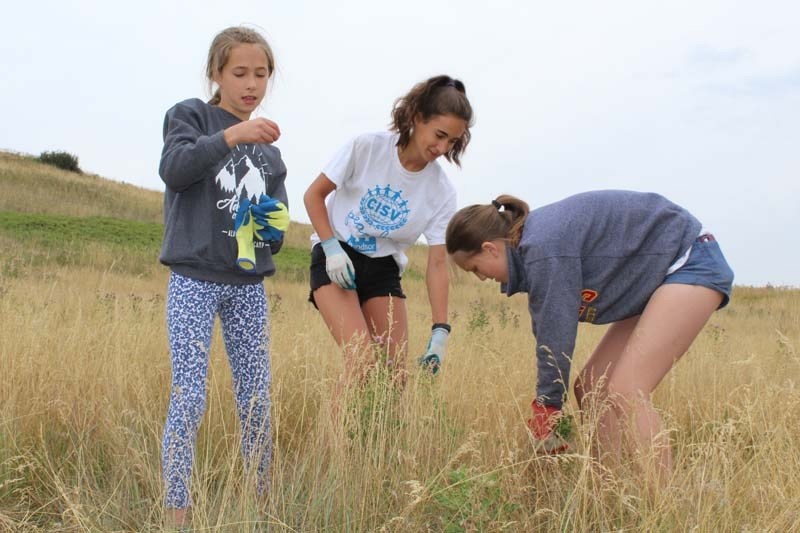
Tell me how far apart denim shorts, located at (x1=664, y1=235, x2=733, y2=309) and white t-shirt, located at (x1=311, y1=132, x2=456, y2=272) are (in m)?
1.24

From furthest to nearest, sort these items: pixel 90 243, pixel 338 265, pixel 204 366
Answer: pixel 90 243 → pixel 338 265 → pixel 204 366

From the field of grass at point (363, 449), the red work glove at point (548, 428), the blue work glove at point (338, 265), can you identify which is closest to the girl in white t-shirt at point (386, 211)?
the blue work glove at point (338, 265)

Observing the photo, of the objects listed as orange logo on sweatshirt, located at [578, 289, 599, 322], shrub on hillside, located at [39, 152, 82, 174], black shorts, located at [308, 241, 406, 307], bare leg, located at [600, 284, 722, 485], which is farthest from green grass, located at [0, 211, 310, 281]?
shrub on hillside, located at [39, 152, 82, 174]

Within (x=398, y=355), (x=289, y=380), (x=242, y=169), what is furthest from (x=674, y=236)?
(x=289, y=380)

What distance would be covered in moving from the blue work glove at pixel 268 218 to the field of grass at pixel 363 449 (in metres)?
0.60

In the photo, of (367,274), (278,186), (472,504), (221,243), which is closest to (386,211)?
(367,274)

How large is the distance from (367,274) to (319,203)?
0.42 metres

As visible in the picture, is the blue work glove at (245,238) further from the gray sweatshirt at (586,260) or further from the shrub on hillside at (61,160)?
the shrub on hillside at (61,160)

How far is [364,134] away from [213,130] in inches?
35.5

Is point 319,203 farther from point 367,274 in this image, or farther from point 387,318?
point 387,318

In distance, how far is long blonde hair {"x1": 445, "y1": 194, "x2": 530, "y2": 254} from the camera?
10.4ft

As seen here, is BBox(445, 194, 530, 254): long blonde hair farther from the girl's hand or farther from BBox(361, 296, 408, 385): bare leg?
the girl's hand

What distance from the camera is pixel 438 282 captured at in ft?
13.1

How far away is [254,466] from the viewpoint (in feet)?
9.43
